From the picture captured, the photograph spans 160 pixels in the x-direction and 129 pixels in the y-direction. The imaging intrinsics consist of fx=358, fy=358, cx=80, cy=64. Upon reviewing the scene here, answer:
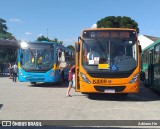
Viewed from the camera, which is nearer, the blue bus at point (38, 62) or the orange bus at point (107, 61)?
the orange bus at point (107, 61)

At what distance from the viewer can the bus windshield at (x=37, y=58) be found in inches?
886

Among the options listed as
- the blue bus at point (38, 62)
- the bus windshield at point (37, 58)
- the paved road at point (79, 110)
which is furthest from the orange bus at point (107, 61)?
the bus windshield at point (37, 58)

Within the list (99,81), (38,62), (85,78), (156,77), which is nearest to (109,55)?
(99,81)

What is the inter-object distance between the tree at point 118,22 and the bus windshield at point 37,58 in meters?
41.3

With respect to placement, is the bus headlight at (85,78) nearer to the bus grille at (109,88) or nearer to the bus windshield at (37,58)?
the bus grille at (109,88)

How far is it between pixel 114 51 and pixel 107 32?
0.94 meters

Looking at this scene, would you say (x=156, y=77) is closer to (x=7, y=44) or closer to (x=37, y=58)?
(x=37, y=58)

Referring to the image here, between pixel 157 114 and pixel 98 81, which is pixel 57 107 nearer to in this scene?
pixel 98 81

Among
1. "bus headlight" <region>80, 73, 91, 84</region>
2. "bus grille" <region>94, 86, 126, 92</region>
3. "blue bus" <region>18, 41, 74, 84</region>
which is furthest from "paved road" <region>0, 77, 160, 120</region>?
"blue bus" <region>18, 41, 74, 84</region>

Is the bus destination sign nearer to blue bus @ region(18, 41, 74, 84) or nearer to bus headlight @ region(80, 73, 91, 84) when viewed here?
bus headlight @ region(80, 73, 91, 84)

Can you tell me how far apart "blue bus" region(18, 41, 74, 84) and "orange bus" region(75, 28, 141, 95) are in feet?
22.6

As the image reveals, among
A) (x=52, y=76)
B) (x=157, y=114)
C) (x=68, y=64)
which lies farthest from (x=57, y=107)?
(x=68, y=64)

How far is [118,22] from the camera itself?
6500 centimetres

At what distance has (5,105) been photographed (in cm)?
1348
